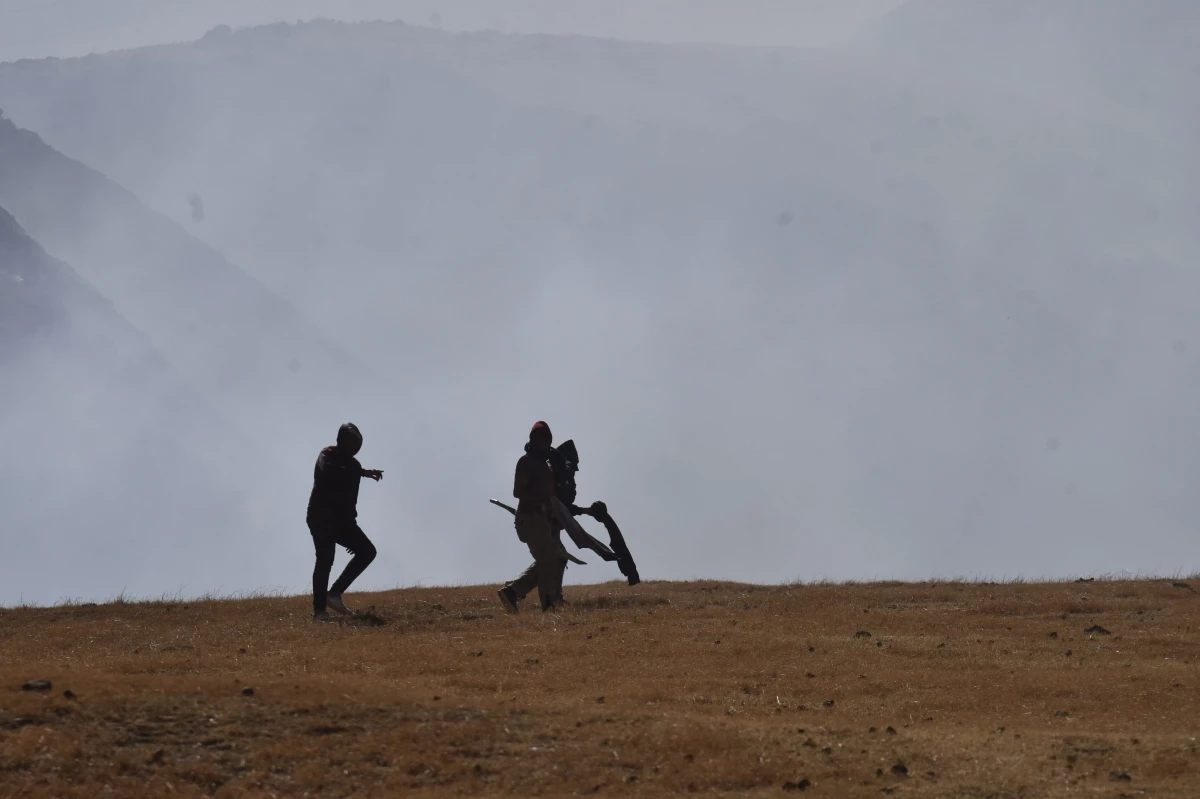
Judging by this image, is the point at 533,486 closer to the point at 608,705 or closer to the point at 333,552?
the point at 333,552

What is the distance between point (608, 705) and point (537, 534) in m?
8.72

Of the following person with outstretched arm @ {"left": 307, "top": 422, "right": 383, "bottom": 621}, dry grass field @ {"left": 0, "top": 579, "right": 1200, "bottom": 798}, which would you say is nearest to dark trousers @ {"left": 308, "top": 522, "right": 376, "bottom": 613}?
person with outstretched arm @ {"left": 307, "top": 422, "right": 383, "bottom": 621}

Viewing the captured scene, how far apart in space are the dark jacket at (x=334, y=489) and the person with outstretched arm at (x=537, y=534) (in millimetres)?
2476

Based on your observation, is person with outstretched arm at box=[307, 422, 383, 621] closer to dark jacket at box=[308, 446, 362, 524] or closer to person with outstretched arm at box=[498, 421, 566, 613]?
dark jacket at box=[308, 446, 362, 524]

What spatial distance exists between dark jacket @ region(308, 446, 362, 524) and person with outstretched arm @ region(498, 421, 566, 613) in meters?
2.48

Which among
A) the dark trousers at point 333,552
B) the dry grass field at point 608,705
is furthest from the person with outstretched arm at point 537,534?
the dark trousers at point 333,552

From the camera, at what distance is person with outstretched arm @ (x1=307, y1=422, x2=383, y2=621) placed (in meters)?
20.9

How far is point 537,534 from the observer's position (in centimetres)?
2194

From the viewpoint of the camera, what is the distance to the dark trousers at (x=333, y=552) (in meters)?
20.9

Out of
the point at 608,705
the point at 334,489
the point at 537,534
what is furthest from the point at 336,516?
the point at 608,705

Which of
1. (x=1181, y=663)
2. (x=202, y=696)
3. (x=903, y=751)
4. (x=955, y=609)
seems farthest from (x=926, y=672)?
(x=202, y=696)

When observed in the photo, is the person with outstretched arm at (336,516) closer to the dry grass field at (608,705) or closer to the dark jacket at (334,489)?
the dark jacket at (334,489)

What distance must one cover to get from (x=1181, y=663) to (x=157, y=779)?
Result: 1165 centimetres

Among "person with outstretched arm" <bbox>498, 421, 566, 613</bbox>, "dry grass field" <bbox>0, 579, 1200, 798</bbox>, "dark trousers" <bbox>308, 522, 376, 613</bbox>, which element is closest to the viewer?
"dry grass field" <bbox>0, 579, 1200, 798</bbox>
